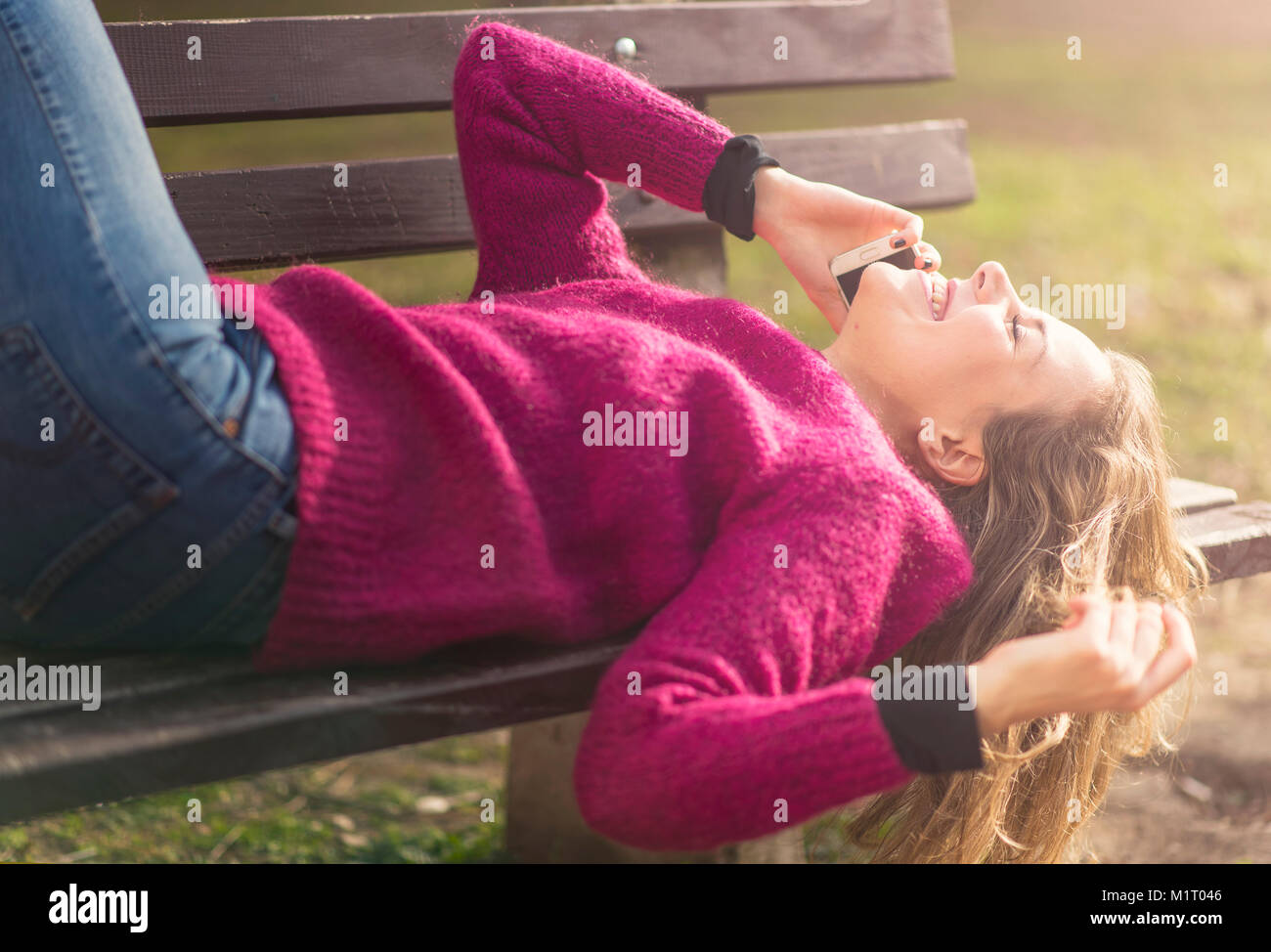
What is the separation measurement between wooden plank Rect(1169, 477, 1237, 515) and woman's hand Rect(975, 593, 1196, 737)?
2.99 ft

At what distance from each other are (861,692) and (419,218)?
5.01 feet

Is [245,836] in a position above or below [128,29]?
below

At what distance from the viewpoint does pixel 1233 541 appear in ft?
7.41

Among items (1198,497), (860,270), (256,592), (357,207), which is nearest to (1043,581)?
(860,270)

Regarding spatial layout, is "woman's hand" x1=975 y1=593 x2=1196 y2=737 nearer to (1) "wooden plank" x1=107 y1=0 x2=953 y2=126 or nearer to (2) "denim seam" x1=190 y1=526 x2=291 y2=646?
(2) "denim seam" x1=190 y1=526 x2=291 y2=646

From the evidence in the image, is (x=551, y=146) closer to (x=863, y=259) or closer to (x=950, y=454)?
(x=863, y=259)

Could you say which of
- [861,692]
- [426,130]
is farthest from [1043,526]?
[426,130]

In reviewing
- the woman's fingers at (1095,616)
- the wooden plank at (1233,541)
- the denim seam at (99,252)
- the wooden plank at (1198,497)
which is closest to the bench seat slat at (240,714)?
the denim seam at (99,252)

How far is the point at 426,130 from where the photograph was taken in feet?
34.9

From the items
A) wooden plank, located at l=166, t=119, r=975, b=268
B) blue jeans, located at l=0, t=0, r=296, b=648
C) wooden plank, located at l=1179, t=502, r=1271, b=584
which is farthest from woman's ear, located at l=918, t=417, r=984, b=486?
blue jeans, located at l=0, t=0, r=296, b=648

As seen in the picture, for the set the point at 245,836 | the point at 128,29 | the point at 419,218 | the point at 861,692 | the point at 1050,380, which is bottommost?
the point at 245,836

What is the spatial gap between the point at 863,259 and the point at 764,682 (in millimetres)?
965

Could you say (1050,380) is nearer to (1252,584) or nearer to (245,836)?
(245,836)

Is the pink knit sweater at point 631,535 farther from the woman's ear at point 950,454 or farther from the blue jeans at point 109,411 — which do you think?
the woman's ear at point 950,454
